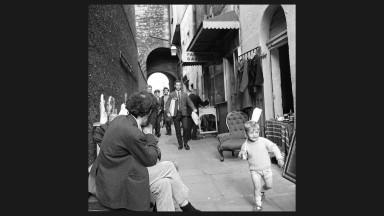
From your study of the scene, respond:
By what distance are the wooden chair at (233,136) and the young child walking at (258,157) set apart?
2.26m

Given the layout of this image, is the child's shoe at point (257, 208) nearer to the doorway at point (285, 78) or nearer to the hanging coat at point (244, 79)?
the hanging coat at point (244, 79)

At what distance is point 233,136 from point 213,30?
396 centimetres

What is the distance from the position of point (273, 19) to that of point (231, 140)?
2814 millimetres

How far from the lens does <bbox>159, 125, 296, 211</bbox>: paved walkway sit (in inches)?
121

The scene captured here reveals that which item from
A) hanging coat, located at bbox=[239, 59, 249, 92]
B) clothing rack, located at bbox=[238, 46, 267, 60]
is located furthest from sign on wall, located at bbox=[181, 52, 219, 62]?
Result: hanging coat, located at bbox=[239, 59, 249, 92]

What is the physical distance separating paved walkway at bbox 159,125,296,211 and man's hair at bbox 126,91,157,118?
1.26 meters

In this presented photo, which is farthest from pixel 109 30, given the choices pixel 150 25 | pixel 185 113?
pixel 150 25

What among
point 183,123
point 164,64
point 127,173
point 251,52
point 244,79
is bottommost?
point 127,173

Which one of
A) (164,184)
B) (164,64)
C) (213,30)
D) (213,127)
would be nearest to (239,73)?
(213,30)

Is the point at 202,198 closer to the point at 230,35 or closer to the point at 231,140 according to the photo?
the point at 231,140

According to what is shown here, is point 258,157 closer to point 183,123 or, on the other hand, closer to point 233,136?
point 233,136

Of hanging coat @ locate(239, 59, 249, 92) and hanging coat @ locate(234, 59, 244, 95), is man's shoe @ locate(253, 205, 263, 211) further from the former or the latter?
hanging coat @ locate(234, 59, 244, 95)

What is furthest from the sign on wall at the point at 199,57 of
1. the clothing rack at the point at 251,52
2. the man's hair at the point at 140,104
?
the man's hair at the point at 140,104

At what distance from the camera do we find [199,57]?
1062cm
